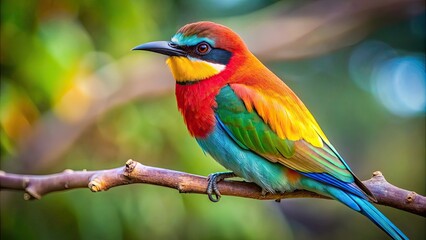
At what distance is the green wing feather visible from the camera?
2.48 meters

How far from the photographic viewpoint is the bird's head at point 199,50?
2.60 metres

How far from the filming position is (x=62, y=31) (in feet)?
13.1

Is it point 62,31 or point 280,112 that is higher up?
point 62,31

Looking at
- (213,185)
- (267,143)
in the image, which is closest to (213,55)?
(267,143)

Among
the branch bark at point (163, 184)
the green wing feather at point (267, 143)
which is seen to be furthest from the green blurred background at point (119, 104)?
the green wing feather at point (267, 143)

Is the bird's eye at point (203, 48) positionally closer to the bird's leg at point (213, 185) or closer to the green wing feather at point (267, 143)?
the green wing feather at point (267, 143)

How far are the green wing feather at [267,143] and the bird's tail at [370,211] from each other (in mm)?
110

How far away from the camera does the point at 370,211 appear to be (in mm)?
2271

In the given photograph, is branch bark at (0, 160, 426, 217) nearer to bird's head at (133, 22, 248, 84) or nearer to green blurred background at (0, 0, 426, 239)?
bird's head at (133, 22, 248, 84)

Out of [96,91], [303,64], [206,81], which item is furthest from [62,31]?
[303,64]

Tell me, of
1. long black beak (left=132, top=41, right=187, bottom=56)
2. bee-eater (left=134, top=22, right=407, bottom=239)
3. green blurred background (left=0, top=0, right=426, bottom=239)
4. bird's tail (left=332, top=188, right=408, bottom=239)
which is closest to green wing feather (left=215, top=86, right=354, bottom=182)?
bee-eater (left=134, top=22, right=407, bottom=239)

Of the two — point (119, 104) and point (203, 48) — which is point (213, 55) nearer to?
point (203, 48)

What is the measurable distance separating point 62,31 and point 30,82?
381mm

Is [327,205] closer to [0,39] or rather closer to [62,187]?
[0,39]
